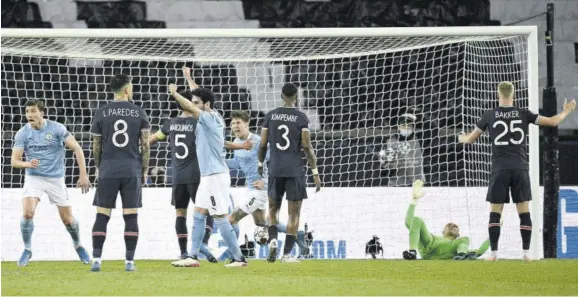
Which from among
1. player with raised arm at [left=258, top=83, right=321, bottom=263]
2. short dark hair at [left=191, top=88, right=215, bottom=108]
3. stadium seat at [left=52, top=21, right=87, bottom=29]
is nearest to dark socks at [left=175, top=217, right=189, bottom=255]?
player with raised arm at [left=258, top=83, right=321, bottom=263]

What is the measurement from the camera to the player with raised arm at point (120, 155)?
31.3 feet

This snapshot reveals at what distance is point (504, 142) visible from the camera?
36.4 ft

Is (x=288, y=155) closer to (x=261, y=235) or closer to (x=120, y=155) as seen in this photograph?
(x=261, y=235)

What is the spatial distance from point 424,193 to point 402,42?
1.94 meters

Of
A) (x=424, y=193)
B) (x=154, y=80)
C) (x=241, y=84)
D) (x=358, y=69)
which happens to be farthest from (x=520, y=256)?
(x=154, y=80)

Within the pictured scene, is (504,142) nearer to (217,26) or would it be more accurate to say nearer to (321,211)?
(321,211)

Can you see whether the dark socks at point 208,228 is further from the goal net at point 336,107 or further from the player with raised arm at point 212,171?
the player with raised arm at point 212,171

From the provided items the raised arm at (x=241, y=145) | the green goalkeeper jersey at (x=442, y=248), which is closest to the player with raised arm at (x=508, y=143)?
the green goalkeeper jersey at (x=442, y=248)

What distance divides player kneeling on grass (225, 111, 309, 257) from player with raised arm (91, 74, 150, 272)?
6.48 feet

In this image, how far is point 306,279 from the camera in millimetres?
8617

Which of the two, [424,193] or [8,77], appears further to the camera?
[8,77]

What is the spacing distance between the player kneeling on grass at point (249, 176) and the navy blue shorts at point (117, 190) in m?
2.01

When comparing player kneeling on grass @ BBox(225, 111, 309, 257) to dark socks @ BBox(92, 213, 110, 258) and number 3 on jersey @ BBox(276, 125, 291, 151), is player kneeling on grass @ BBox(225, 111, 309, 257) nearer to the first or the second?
number 3 on jersey @ BBox(276, 125, 291, 151)

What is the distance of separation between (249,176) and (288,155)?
1.47m
